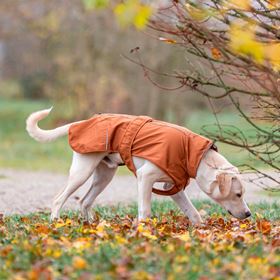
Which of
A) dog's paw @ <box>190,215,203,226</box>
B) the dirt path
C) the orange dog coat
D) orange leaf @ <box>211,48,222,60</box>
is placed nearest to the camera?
Result: orange leaf @ <box>211,48,222,60</box>

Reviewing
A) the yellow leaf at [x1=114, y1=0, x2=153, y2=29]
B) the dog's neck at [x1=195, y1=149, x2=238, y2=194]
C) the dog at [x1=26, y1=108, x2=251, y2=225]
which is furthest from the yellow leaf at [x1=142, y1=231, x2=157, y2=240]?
the yellow leaf at [x1=114, y1=0, x2=153, y2=29]

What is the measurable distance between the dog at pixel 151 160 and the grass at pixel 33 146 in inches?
87.5

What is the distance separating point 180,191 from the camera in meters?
8.60

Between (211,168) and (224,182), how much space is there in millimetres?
191

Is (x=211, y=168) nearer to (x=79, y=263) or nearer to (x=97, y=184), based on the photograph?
(x=97, y=184)

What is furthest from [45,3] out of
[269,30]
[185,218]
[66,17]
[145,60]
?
[269,30]

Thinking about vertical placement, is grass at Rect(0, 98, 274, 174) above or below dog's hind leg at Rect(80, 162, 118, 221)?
below

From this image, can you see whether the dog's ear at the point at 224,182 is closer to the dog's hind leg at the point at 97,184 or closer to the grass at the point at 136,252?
the grass at the point at 136,252

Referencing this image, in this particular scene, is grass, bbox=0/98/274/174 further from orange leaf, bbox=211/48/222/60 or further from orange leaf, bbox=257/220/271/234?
orange leaf, bbox=211/48/222/60

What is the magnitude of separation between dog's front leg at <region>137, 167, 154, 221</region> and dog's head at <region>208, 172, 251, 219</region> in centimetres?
64

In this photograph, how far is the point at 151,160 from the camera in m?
7.99

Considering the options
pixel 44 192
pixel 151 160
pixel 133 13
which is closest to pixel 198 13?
pixel 133 13

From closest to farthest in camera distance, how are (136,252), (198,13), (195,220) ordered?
1. (136,252)
2. (198,13)
3. (195,220)

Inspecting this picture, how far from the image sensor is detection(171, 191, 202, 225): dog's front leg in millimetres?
8495
